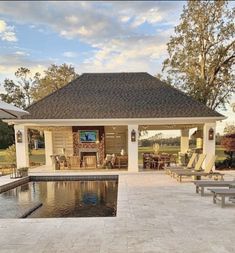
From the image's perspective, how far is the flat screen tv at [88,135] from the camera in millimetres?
19047

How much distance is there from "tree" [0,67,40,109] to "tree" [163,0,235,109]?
82.9 feet

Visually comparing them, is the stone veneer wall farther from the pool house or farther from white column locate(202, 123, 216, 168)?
white column locate(202, 123, 216, 168)

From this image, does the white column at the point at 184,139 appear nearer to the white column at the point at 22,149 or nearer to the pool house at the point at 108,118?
the pool house at the point at 108,118

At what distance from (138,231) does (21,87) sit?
39.1 meters

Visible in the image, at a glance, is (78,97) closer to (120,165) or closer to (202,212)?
(120,165)

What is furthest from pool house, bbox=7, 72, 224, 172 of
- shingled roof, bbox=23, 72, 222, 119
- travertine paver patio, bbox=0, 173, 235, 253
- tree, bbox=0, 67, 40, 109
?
tree, bbox=0, 67, 40, 109

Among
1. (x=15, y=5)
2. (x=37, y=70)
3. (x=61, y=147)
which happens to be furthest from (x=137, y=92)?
(x=37, y=70)

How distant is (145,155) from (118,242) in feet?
40.0

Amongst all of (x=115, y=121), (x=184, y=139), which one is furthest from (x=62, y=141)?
(x=184, y=139)

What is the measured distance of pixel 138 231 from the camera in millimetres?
5703

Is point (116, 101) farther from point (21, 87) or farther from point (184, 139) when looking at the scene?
point (21, 87)

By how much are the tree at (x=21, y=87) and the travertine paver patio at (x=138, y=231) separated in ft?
117

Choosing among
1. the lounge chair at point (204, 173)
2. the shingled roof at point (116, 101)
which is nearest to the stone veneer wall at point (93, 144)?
the shingled roof at point (116, 101)

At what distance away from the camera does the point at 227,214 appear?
6.94 m
